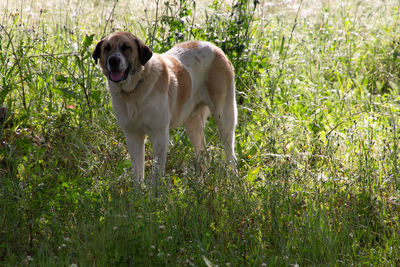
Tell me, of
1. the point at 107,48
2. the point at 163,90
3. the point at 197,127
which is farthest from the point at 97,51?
the point at 197,127

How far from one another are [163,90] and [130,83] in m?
0.30

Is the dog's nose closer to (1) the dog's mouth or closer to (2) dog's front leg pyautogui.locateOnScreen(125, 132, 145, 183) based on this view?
(1) the dog's mouth

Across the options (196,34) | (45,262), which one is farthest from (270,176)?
(196,34)

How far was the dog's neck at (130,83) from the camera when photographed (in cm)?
442

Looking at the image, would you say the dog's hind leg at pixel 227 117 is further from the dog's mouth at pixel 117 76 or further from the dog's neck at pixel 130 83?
the dog's mouth at pixel 117 76

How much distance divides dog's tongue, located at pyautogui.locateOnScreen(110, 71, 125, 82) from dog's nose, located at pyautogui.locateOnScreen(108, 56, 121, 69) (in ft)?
0.19

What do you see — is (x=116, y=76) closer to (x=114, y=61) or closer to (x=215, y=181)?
(x=114, y=61)

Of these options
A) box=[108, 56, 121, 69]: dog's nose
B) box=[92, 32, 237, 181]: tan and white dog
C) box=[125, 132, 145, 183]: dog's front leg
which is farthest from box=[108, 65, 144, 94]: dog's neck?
box=[125, 132, 145, 183]: dog's front leg

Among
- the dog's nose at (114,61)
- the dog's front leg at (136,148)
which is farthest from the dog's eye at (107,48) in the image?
the dog's front leg at (136,148)

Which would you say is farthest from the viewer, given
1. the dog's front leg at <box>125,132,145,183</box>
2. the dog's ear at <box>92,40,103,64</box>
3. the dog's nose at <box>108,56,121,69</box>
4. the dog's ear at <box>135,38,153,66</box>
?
the dog's front leg at <box>125,132,145,183</box>

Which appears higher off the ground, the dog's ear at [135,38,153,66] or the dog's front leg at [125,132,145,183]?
the dog's ear at [135,38,153,66]

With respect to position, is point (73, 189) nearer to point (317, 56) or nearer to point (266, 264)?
point (266, 264)

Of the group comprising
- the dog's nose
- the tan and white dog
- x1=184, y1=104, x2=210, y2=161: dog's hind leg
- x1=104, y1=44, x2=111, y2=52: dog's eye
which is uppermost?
x1=104, y1=44, x2=111, y2=52: dog's eye

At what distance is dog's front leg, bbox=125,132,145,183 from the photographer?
4660mm
